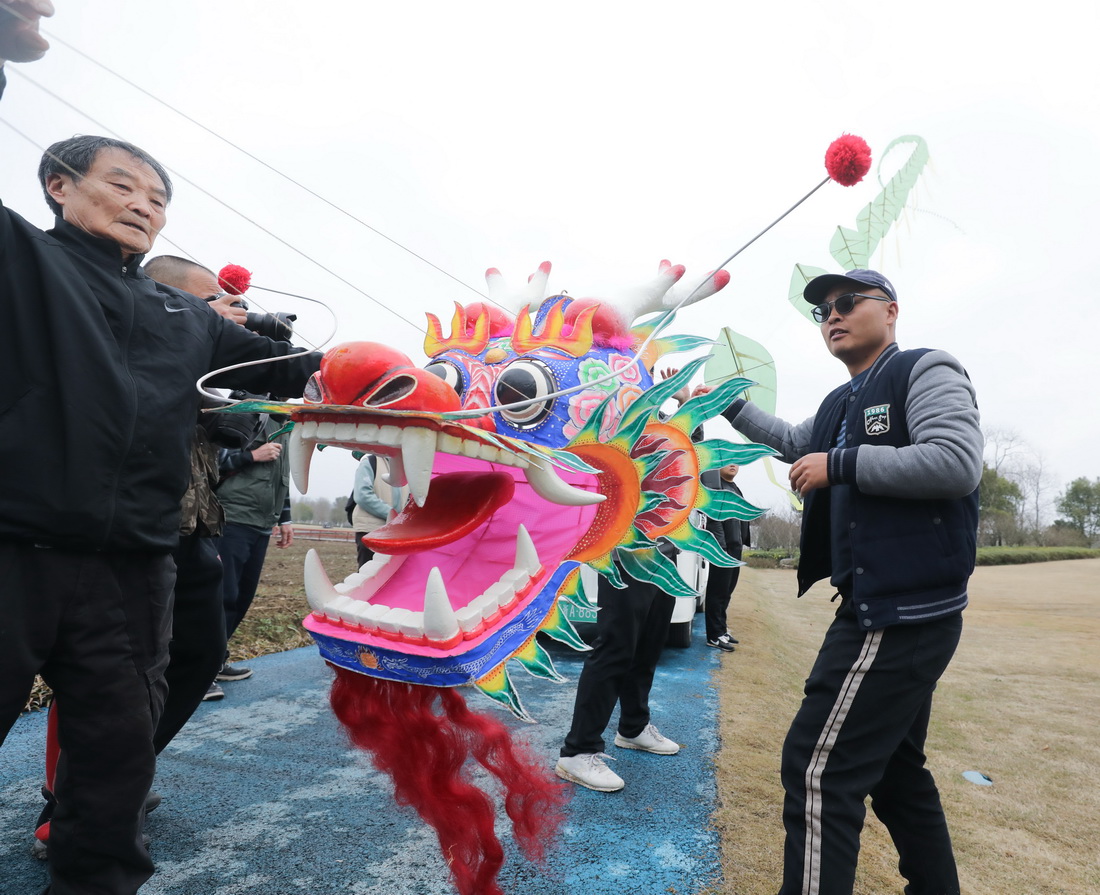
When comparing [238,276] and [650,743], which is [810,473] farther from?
[650,743]

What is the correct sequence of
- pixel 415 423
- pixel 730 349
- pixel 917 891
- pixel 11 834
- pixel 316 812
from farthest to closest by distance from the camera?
pixel 730 349
pixel 316 812
pixel 11 834
pixel 917 891
pixel 415 423

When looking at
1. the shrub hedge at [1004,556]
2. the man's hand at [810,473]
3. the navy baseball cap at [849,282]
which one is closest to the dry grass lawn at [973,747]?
the man's hand at [810,473]

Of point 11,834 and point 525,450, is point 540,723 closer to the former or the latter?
point 11,834

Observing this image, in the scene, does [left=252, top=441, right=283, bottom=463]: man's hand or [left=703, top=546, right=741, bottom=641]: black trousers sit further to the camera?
[left=703, top=546, right=741, bottom=641]: black trousers

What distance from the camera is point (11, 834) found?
213cm

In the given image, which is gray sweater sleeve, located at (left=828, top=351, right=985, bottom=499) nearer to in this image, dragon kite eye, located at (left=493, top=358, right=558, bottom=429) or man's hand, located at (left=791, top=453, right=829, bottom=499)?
man's hand, located at (left=791, top=453, right=829, bottom=499)

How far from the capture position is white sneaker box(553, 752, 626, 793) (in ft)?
8.83

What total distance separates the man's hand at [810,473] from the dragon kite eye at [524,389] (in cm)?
68

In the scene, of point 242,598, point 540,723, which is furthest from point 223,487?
point 540,723

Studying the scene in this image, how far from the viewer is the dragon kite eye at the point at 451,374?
6.44 ft

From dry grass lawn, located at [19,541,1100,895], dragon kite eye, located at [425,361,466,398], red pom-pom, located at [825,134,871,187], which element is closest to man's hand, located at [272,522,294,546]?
dry grass lawn, located at [19,541,1100,895]

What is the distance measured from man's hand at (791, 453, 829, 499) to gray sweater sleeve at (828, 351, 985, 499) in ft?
0.06

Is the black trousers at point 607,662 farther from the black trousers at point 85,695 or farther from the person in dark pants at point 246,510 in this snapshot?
the person in dark pants at point 246,510

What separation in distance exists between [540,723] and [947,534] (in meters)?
2.52
